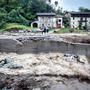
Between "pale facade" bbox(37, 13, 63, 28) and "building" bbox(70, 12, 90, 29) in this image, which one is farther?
"building" bbox(70, 12, 90, 29)

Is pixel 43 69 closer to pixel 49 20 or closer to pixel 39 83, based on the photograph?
pixel 39 83

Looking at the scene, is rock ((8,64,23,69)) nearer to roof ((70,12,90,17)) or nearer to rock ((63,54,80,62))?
rock ((63,54,80,62))

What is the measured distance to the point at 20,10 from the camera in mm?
46812

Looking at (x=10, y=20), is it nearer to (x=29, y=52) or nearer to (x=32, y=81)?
(x=29, y=52)

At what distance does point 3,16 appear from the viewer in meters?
42.9

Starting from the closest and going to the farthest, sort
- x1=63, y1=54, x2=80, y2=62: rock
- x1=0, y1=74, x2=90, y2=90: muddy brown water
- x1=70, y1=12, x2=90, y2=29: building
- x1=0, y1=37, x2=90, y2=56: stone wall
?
x1=0, y1=74, x2=90, y2=90: muddy brown water, x1=63, y1=54, x2=80, y2=62: rock, x1=0, y1=37, x2=90, y2=56: stone wall, x1=70, y1=12, x2=90, y2=29: building

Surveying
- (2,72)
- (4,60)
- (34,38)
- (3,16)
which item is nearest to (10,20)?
(3,16)

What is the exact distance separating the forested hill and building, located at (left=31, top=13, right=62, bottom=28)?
118cm

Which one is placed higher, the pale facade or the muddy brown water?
the pale facade

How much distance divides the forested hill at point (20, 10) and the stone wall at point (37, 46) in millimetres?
16069

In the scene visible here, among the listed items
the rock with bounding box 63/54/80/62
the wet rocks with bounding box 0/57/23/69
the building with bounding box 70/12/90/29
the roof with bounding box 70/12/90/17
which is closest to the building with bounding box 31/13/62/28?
the building with bounding box 70/12/90/29

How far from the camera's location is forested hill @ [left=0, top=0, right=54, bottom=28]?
4406cm

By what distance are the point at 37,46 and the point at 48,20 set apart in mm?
25758

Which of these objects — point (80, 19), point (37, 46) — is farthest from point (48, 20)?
point (37, 46)
